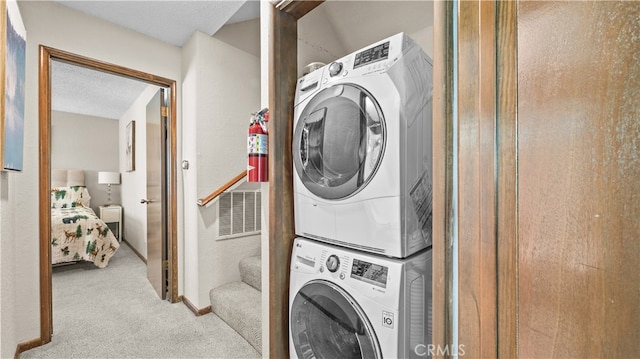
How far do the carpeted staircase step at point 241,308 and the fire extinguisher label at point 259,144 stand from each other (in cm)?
125

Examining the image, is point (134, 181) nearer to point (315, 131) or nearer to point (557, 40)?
point (315, 131)

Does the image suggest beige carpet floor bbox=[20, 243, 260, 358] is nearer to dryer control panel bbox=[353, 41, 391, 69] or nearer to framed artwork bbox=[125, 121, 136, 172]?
dryer control panel bbox=[353, 41, 391, 69]

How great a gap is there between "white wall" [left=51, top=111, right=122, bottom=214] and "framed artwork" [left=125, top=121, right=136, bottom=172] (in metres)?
1.26

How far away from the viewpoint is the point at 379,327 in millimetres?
997

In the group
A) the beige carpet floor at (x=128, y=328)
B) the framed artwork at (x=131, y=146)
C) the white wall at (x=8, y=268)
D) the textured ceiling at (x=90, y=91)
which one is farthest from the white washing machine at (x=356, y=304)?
the framed artwork at (x=131, y=146)

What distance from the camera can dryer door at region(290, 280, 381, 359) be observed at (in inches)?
41.6

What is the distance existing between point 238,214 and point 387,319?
6.47 feet

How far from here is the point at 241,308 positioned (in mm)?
2096

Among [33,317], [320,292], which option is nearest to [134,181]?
[33,317]

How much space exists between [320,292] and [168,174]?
2135 millimetres

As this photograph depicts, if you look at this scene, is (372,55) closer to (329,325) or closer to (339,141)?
(339,141)

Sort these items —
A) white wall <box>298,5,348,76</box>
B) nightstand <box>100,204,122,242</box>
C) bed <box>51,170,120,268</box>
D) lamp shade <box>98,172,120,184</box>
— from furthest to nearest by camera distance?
lamp shade <box>98,172,120,184</box> → nightstand <box>100,204,122,242</box> → bed <box>51,170,120,268</box> → white wall <box>298,5,348,76</box>

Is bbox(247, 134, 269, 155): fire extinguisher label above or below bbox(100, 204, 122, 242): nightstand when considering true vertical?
above

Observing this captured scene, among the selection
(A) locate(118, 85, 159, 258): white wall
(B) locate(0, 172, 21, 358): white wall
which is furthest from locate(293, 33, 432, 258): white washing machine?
(A) locate(118, 85, 159, 258): white wall
